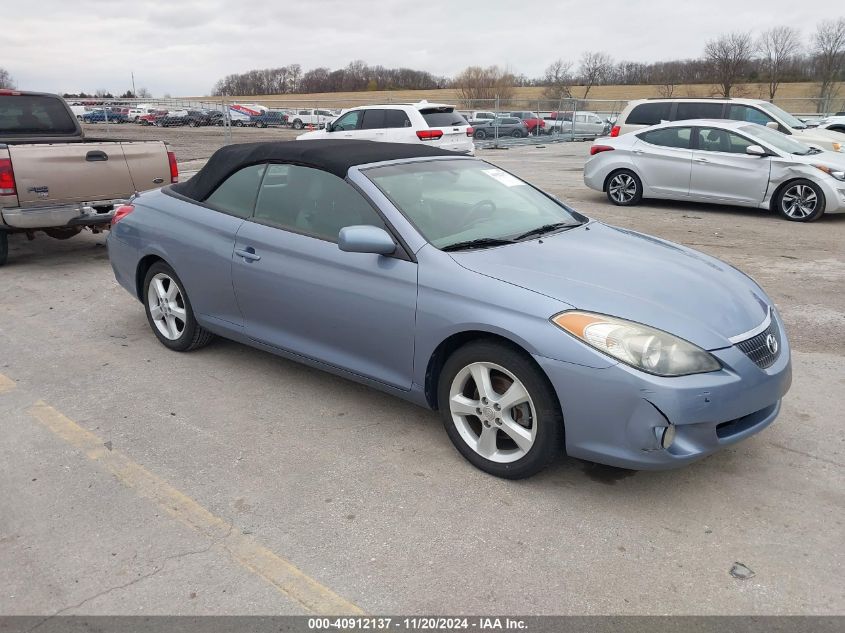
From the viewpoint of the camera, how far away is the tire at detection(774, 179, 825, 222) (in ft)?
32.9

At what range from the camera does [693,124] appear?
1102cm

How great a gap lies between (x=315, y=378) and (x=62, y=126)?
6971 millimetres

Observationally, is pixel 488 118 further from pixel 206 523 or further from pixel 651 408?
pixel 206 523

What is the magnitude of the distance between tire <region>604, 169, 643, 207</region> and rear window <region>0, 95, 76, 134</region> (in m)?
8.39

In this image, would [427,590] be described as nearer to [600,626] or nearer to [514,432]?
[600,626]

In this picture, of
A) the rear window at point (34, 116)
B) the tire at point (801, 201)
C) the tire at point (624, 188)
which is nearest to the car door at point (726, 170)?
the tire at point (801, 201)

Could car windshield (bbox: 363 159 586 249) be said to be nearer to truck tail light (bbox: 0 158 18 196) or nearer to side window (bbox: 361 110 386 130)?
truck tail light (bbox: 0 158 18 196)

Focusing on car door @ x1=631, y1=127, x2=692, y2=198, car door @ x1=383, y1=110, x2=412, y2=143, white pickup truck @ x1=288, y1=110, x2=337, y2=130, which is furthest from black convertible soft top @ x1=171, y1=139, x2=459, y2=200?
white pickup truck @ x1=288, y1=110, x2=337, y2=130

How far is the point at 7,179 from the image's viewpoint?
7.08 m

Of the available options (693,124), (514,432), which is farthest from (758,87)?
(514,432)

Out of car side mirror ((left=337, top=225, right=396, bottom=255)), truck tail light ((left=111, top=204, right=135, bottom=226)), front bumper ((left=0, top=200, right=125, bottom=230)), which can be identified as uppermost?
car side mirror ((left=337, top=225, right=396, bottom=255))

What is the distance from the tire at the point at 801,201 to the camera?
10023 millimetres

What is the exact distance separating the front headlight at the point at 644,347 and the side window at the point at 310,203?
4.44ft

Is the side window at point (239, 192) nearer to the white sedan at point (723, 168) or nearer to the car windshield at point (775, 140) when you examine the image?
the white sedan at point (723, 168)
